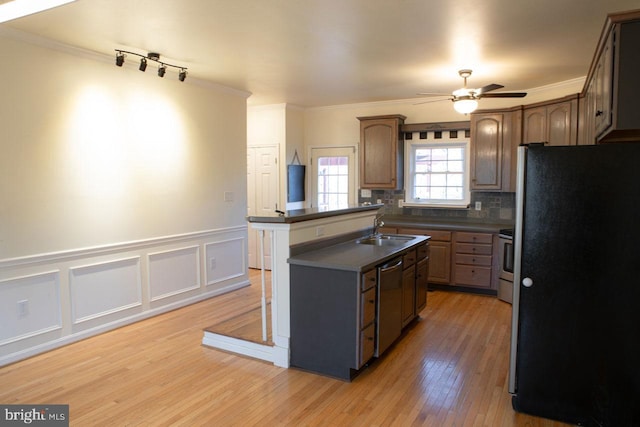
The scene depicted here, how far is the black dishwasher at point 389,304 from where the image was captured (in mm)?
3329

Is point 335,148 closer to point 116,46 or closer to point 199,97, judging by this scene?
point 199,97

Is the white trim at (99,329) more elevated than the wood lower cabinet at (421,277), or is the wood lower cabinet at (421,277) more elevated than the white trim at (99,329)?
the wood lower cabinet at (421,277)

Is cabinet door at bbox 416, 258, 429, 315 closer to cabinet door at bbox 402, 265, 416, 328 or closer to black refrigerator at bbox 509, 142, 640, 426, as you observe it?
cabinet door at bbox 402, 265, 416, 328

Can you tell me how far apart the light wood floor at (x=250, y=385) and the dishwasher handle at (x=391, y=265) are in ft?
2.43

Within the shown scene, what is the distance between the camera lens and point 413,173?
249 inches

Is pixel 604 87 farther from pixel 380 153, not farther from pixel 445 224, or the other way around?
pixel 380 153

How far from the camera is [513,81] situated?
201 inches

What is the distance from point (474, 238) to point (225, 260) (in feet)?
10.2

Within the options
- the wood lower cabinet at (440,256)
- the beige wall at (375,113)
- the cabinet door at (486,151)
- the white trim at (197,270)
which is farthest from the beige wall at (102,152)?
the cabinet door at (486,151)

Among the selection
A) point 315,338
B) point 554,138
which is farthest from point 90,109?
point 554,138

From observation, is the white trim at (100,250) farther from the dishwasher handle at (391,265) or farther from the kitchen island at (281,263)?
the dishwasher handle at (391,265)

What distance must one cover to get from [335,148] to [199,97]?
2.50 m

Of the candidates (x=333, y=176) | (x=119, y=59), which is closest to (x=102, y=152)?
(x=119, y=59)

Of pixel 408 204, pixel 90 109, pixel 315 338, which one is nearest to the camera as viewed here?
pixel 315 338
